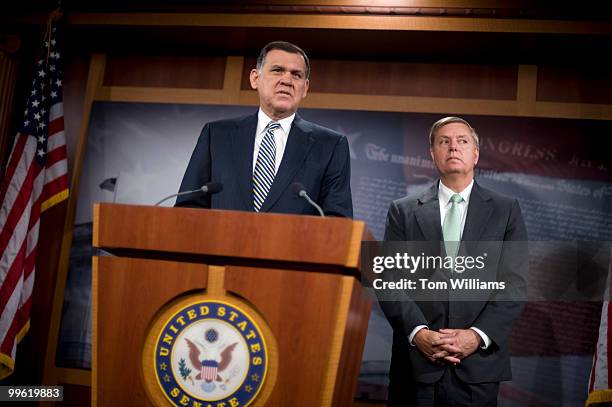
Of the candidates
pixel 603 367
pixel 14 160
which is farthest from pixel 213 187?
pixel 14 160

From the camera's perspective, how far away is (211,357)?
1.89 m

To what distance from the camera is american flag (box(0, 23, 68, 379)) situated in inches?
163

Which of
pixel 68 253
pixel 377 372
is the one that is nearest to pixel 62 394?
pixel 68 253

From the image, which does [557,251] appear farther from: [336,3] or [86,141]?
[86,141]

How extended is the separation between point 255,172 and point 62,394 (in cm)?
258

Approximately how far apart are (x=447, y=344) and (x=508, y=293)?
32 centimetres

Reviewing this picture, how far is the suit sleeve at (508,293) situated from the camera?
2.56m

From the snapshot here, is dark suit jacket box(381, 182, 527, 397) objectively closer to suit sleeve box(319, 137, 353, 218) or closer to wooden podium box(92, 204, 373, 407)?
suit sleeve box(319, 137, 353, 218)

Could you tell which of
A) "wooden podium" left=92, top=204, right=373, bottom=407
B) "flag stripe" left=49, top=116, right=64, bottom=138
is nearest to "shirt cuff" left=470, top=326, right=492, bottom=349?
"wooden podium" left=92, top=204, right=373, bottom=407

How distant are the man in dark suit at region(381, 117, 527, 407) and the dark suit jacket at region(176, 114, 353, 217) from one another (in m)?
0.39

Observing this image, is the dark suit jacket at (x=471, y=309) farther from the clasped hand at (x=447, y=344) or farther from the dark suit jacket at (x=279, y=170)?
the dark suit jacket at (x=279, y=170)

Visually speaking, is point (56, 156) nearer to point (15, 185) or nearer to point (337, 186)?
point (15, 185)

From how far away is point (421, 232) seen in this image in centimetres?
275

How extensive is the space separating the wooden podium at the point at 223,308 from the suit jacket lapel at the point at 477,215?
2.63 feet
